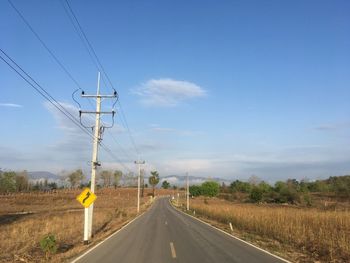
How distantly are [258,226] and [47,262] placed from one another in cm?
1692

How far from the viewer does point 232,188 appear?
619 ft

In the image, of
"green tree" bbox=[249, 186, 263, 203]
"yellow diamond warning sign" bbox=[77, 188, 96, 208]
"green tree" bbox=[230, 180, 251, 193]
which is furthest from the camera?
"green tree" bbox=[230, 180, 251, 193]

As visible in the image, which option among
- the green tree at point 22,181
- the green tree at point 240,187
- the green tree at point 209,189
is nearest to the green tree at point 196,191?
the green tree at point 209,189

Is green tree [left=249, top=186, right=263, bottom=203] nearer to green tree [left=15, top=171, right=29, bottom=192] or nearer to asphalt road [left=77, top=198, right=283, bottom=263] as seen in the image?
green tree [left=15, top=171, right=29, bottom=192]

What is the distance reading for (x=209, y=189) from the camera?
16725 cm

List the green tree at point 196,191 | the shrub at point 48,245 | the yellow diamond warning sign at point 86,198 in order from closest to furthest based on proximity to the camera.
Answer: the shrub at point 48,245, the yellow diamond warning sign at point 86,198, the green tree at point 196,191

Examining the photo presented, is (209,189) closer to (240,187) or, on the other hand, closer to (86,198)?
(240,187)

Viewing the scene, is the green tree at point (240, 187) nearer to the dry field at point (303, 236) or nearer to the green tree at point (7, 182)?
the green tree at point (7, 182)

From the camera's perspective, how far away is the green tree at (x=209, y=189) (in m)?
166

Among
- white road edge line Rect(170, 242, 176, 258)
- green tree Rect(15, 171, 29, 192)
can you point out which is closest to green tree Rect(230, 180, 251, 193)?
green tree Rect(15, 171, 29, 192)

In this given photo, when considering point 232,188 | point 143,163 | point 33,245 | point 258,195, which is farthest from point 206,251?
point 232,188

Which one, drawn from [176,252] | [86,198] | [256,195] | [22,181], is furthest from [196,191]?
[176,252]

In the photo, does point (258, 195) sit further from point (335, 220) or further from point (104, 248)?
point (104, 248)

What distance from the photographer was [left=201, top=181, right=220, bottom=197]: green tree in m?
166
